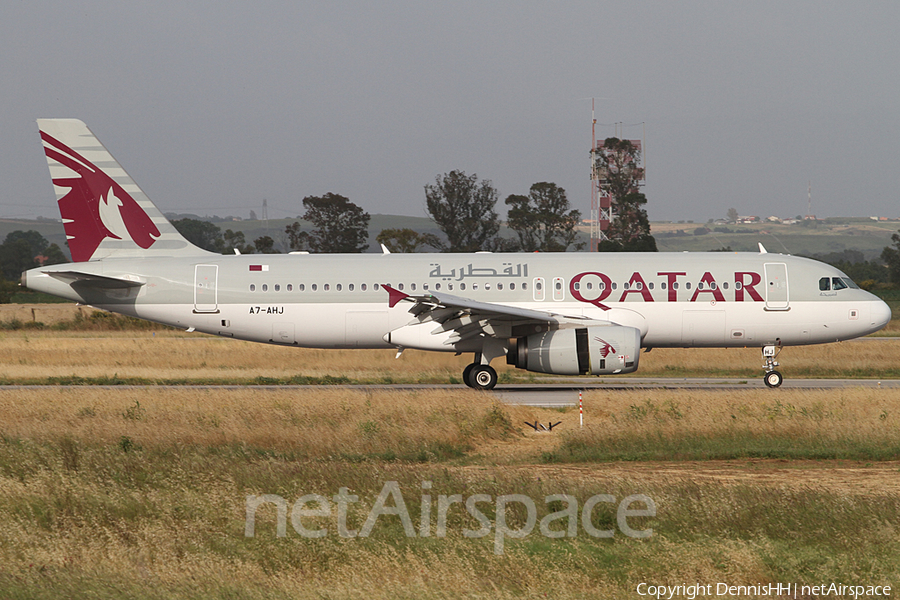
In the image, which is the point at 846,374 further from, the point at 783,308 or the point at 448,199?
the point at 448,199

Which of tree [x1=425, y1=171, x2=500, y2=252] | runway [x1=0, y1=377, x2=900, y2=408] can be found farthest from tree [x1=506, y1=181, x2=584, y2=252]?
runway [x1=0, y1=377, x2=900, y2=408]

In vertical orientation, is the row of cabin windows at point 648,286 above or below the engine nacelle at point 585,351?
above

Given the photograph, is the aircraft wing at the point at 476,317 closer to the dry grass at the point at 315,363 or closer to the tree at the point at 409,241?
the dry grass at the point at 315,363

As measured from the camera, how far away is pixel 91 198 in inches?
1052

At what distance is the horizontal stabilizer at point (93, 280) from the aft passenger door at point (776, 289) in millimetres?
18203

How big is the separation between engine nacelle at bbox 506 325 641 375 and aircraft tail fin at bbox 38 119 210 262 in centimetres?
1196

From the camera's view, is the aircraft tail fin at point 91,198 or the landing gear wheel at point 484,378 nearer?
the landing gear wheel at point 484,378

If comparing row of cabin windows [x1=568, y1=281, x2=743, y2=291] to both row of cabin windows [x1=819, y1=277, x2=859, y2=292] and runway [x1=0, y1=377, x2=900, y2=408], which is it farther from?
runway [x1=0, y1=377, x2=900, y2=408]

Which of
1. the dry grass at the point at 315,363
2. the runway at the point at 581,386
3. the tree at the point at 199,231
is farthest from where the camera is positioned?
the tree at the point at 199,231

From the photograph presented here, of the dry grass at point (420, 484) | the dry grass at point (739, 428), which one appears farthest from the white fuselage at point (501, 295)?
the dry grass at point (739, 428)

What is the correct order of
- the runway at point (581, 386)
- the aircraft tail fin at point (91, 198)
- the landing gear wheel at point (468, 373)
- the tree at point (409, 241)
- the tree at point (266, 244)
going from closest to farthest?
1. the runway at point (581, 386)
2. the landing gear wheel at point (468, 373)
3. the aircraft tail fin at point (91, 198)
4. the tree at point (409, 241)
5. the tree at point (266, 244)

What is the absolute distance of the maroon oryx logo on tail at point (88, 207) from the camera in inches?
1049

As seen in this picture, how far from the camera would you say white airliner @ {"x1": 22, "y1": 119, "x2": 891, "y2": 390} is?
24984mm

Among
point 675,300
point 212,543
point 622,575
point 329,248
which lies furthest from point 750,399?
point 329,248
